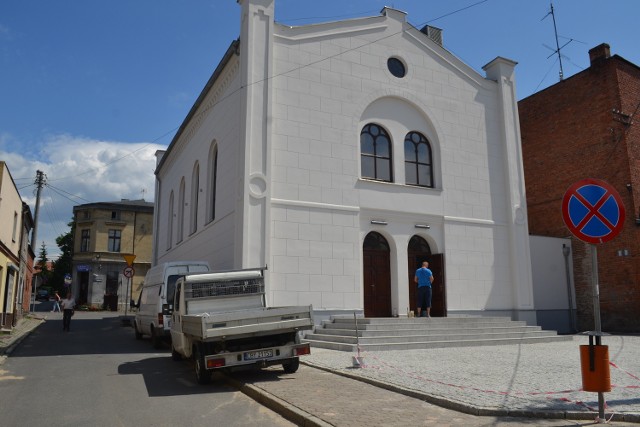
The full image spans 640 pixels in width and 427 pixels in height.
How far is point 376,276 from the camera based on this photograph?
57.9 ft

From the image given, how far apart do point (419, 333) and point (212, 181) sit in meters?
10.6

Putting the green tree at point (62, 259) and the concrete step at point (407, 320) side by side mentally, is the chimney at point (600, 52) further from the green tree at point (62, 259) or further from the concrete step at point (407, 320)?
the green tree at point (62, 259)

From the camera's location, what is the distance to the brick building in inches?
794

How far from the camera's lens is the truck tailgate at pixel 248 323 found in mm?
8695

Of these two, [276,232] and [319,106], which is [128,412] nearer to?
[276,232]

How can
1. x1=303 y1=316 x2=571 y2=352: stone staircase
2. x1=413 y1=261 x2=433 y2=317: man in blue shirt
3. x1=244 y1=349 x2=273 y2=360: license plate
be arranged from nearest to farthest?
x1=244 y1=349 x2=273 y2=360: license plate < x1=303 y1=316 x2=571 y2=352: stone staircase < x1=413 y1=261 x2=433 y2=317: man in blue shirt

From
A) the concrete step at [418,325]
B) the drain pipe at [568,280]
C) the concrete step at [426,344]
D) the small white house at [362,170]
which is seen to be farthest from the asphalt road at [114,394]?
the drain pipe at [568,280]

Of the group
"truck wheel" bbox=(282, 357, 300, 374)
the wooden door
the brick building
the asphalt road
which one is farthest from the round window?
"truck wheel" bbox=(282, 357, 300, 374)

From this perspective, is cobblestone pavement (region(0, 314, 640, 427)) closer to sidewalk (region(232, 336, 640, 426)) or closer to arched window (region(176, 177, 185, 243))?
sidewalk (region(232, 336, 640, 426))

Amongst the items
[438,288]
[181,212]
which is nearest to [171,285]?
[438,288]

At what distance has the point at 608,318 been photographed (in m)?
20.5

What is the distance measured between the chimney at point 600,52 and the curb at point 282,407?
67.9 feet

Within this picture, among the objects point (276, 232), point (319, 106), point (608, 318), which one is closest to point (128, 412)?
point (276, 232)

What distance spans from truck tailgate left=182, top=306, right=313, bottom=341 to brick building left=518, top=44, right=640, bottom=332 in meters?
16.0
